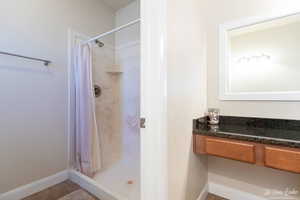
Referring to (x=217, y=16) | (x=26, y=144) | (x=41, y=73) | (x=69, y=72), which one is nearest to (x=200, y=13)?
(x=217, y=16)

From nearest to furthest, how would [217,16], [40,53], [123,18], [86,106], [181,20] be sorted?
[181,20], [217,16], [40,53], [86,106], [123,18]

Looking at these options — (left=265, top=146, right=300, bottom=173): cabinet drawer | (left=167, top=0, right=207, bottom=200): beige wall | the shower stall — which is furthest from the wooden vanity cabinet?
the shower stall

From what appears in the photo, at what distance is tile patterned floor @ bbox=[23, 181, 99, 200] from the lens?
151cm

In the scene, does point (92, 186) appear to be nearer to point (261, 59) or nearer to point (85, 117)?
point (85, 117)

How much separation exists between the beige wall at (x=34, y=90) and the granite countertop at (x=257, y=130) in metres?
1.60

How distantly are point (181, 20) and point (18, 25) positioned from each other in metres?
1.59

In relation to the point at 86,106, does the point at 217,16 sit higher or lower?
higher

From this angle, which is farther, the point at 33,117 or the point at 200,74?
the point at 33,117

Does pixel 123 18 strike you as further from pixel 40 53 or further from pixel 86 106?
pixel 86 106

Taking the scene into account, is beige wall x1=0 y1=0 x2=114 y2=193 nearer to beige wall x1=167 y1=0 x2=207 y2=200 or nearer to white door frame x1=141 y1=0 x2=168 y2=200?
white door frame x1=141 y1=0 x2=168 y2=200

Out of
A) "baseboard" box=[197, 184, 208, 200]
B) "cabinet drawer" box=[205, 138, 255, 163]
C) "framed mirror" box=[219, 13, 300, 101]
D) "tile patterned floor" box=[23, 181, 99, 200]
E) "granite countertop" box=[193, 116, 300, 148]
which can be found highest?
"framed mirror" box=[219, 13, 300, 101]

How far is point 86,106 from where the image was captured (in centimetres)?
184

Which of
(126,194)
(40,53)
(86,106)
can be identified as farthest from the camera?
(86,106)

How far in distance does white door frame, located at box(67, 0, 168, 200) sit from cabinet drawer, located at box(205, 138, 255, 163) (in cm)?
49
